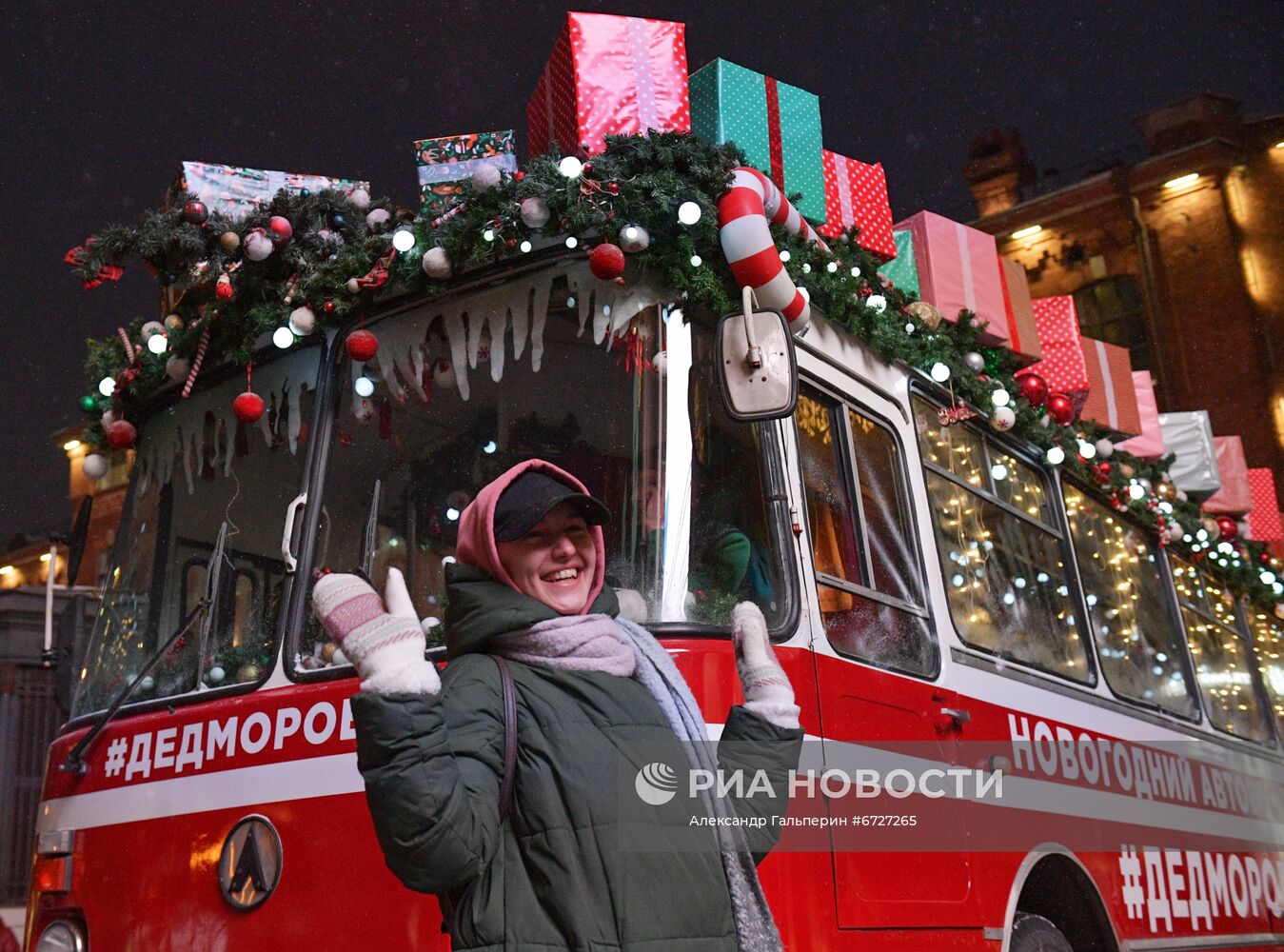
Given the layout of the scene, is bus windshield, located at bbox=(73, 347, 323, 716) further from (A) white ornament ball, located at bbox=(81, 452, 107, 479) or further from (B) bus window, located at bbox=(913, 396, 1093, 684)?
(B) bus window, located at bbox=(913, 396, 1093, 684)

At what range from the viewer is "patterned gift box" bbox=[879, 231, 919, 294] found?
18.8ft

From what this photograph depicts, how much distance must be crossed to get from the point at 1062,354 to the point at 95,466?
5016 millimetres

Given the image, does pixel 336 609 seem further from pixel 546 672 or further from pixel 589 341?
pixel 589 341

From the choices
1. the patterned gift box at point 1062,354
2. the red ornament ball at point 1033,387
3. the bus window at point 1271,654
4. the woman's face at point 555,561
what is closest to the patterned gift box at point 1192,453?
the bus window at point 1271,654

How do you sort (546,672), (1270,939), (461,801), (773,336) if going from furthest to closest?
(1270,939)
(773,336)
(546,672)
(461,801)

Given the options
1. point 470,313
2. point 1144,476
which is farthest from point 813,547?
point 1144,476

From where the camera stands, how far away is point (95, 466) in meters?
4.82

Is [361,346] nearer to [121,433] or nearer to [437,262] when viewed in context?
[437,262]

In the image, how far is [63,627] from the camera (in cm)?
439

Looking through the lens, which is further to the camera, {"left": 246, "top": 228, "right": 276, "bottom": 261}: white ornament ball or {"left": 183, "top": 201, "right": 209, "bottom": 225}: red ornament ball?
{"left": 183, "top": 201, "right": 209, "bottom": 225}: red ornament ball

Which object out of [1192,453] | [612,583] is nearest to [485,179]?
[612,583]

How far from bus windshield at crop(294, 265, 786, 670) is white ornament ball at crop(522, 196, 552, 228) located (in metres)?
0.16

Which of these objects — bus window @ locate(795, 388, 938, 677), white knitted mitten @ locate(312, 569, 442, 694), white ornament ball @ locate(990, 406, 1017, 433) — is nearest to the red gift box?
white ornament ball @ locate(990, 406, 1017, 433)

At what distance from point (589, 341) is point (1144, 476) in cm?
503
